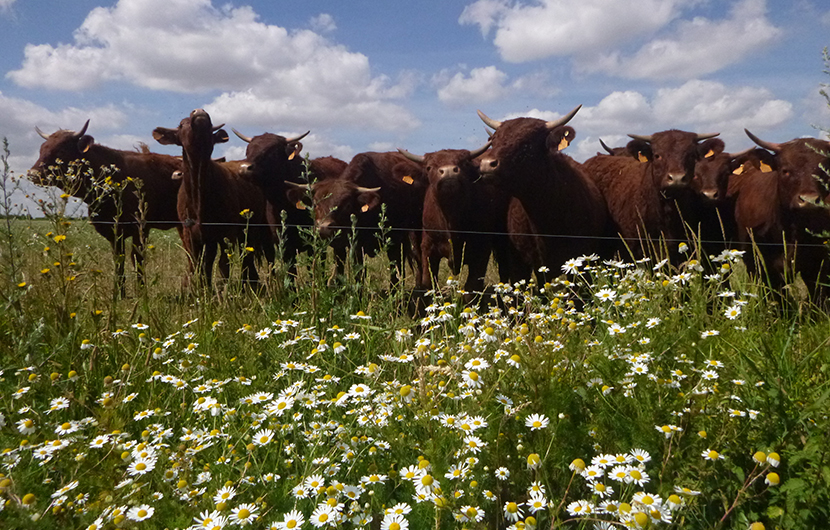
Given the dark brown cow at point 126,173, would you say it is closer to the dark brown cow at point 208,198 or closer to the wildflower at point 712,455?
the dark brown cow at point 208,198

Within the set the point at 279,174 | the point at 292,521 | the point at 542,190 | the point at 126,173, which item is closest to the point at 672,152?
the point at 542,190

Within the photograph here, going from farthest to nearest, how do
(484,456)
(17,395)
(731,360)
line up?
(731,360)
(17,395)
(484,456)

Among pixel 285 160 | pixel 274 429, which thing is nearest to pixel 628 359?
pixel 274 429

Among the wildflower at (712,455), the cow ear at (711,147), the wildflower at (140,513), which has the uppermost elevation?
the cow ear at (711,147)

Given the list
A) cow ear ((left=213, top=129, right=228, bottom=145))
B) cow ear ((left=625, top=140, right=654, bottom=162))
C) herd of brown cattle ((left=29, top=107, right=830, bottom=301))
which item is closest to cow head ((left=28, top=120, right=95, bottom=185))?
herd of brown cattle ((left=29, top=107, right=830, bottom=301))

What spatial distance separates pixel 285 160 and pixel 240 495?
598 cm

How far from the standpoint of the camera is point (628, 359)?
2.18 metres

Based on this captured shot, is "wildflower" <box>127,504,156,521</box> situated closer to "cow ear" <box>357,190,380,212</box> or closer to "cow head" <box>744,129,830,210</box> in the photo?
"cow ear" <box>357,190,380,212</box>

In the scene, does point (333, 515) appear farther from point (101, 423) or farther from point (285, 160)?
point (285, 160)

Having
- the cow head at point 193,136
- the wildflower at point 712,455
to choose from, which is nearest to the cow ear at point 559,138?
the cow head at point 193,136

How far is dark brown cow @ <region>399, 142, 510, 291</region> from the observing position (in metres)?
6.32

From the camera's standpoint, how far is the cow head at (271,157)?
23.3 feet

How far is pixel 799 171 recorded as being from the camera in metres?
5.50

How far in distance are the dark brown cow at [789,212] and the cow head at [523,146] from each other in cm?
212
